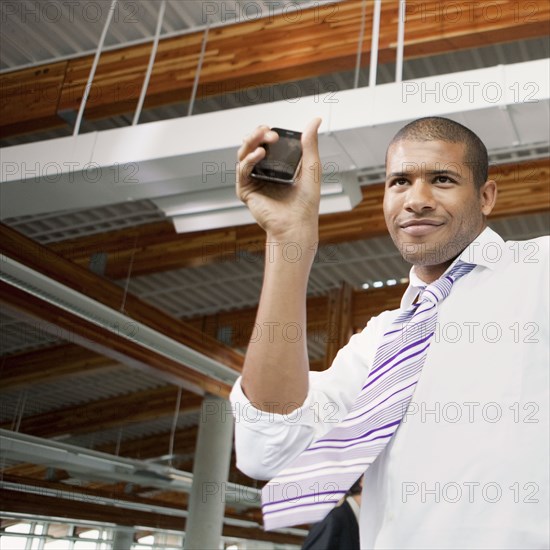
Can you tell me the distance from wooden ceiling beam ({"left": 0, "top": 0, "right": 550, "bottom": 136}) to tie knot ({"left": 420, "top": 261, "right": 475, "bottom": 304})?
508 cm

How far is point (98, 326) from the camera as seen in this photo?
27.5ft

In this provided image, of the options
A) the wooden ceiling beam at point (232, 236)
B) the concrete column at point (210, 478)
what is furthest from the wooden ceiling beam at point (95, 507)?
the wooden ceiling beam at point (232, 236)

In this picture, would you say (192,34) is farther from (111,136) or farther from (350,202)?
(350,202)

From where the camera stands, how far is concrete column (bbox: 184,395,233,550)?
405 inches

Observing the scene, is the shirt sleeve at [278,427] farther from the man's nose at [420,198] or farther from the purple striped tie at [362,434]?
the man's nose at [420,198]

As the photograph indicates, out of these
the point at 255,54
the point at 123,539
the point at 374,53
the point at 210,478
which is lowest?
the point at 210,478

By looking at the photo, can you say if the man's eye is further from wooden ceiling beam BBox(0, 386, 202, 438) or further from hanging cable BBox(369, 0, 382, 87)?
wooden ceiling beam BBox(0, 386, 202, 438)

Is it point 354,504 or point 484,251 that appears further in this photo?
point 354,504

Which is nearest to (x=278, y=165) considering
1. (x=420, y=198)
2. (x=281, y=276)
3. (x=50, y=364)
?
(x=281, y=276)

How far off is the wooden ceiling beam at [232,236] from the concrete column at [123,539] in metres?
11.4

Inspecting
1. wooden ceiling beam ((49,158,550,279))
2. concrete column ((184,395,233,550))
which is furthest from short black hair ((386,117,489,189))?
concrete column ((184,395,233,550))

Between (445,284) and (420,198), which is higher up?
(420,198)

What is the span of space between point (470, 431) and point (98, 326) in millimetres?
7796

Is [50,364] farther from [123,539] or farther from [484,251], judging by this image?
[484,251]
